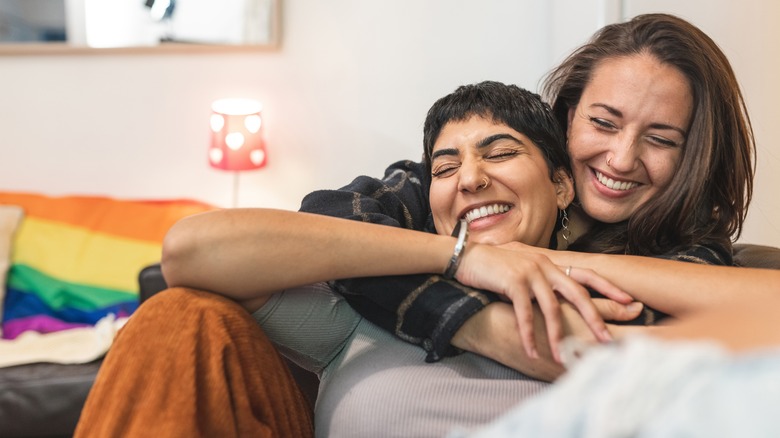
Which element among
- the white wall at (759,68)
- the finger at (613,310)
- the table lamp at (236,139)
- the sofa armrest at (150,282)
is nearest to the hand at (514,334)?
the finger at (613,310)

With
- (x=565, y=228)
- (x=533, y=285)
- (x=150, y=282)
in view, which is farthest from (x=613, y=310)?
(x=150, y=282)

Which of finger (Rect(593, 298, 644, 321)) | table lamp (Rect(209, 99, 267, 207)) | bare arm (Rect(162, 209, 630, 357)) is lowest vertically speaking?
table lamp (Rect(209, 99, 267, 207))

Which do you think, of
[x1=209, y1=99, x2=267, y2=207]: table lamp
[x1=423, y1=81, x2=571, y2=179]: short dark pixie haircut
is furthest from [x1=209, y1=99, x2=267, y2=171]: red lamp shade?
[x1=423, y1=81, x2=571, y2=179]: short dark pixie haircut

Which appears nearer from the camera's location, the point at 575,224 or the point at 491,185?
the point at 491,185

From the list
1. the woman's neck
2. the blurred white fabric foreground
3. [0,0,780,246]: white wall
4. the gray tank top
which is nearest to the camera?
the blurred white fabric foreground

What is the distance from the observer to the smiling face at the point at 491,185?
1686 mm

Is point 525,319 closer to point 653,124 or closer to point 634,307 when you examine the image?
point 634,307

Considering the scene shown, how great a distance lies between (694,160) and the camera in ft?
5.70

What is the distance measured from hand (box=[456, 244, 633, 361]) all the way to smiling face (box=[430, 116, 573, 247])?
21 centimetres

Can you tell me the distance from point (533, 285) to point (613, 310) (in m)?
0.14

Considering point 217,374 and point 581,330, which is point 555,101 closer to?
point 581,330

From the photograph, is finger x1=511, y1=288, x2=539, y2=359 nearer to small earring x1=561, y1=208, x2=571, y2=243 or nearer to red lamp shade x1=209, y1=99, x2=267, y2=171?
small earring x1=561, y1=208, x2=571, y2=243

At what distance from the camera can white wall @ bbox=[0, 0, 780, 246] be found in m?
4.12

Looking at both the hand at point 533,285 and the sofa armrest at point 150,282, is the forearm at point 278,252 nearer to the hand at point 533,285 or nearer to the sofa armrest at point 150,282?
the hand at point 533,285
